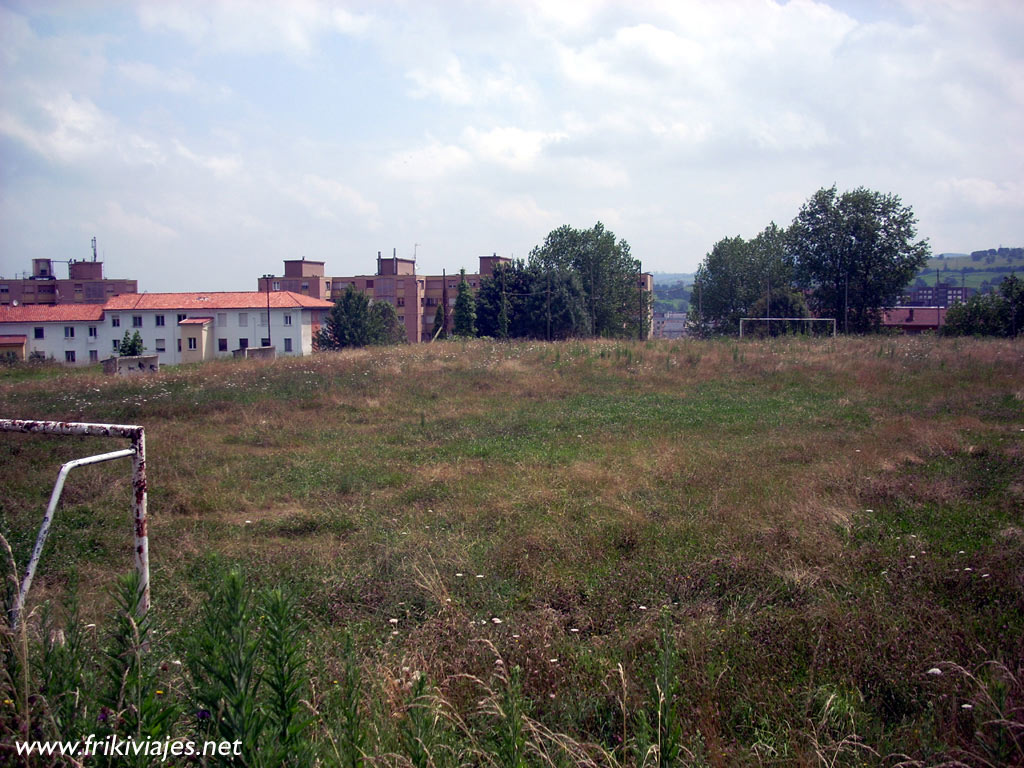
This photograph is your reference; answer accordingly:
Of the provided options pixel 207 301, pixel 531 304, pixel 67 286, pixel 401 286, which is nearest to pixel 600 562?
pixel 531 304

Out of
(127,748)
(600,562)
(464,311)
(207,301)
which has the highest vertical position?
(207,301)

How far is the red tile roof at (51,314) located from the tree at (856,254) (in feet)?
184

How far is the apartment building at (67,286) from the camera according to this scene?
85938mm

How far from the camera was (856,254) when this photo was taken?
4875 centimetres

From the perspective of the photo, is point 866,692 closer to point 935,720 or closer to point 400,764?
point 935,720

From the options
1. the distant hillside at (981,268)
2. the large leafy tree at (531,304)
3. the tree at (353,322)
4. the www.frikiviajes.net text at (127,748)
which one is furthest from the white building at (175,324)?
the distant hillside at (981,268)

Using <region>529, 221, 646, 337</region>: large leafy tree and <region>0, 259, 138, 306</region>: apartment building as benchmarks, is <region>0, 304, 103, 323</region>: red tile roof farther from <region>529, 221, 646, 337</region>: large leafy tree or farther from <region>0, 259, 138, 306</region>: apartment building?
<region>529, 221, 646, 337</region>: large leafy tree

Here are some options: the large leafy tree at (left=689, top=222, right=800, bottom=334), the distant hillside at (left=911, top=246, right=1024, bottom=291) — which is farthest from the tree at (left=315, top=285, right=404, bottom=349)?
the distant hillside at (left=911, top=246, right=1024, bottom=291)

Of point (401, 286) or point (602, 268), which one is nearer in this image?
point (602, 268)

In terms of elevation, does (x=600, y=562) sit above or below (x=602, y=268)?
below

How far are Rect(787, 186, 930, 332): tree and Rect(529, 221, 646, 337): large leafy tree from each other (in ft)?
40.4

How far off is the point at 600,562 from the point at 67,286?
99004mm

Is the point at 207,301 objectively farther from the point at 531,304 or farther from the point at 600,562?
the point at 600,562

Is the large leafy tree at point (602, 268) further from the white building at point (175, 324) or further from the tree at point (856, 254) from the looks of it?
the white building at point (175, 324)
